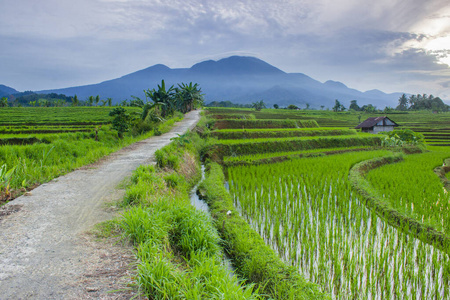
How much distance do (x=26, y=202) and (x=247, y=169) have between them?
682 centimetres

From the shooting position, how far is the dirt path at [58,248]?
90.0 inches

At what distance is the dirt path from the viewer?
2.29m

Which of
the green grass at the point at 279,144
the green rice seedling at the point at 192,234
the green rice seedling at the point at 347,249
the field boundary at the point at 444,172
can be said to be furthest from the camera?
the green grass at the point at 279,144

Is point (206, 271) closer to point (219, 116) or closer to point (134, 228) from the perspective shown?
point (134, 228)

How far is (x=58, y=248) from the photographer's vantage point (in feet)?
9.53

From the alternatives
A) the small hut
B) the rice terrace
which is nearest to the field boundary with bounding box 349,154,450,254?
the rice terrace

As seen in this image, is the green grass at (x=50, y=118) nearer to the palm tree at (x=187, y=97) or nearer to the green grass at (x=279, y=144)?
the palm tree at (x=187, y=97)

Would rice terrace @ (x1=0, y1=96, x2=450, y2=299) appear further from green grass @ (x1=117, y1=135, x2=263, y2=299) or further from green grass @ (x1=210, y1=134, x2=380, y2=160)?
green grass @ (x1=210, y1=134, x2=380, y2=160)

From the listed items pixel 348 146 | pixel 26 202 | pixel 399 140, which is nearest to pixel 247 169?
pixel 26 202

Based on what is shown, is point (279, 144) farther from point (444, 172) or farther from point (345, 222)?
point (345, 222)

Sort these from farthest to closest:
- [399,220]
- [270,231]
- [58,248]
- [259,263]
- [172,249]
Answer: [399,220], [270,231], [172,249], [259,263], [58,248]

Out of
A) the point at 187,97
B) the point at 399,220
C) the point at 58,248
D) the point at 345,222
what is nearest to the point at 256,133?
the point at 345,222

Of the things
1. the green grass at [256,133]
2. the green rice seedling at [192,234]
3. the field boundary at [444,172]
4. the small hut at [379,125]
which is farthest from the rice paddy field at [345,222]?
the small hut at [379,125]

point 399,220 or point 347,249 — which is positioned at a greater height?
point 347,249
